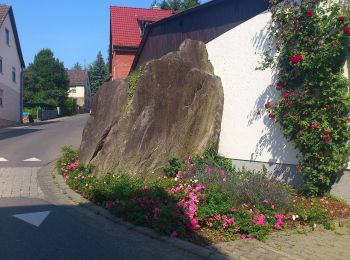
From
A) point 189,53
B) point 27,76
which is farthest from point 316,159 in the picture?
point 27,76

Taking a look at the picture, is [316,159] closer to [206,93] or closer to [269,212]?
[269,212]

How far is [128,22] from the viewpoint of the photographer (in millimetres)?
29984

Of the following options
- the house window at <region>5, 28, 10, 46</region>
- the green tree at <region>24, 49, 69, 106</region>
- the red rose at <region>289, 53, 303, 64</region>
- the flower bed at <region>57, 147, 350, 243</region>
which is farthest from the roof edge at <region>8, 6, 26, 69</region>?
the red rose at <region>289, 53, 303, 64</region>

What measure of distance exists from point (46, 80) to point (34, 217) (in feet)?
183

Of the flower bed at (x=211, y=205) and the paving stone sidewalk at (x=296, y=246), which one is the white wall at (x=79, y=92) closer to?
the flower bed at (x=211, y=205)

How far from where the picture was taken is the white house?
1350 inches

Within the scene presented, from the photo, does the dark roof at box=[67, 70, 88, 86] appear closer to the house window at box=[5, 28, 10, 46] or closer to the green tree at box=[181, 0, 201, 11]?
the house window at box=[5, 28, 10, 46]

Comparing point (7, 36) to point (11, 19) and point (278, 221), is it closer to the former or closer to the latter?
point (11, 19)

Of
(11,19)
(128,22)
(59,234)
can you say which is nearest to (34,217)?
(59,234)

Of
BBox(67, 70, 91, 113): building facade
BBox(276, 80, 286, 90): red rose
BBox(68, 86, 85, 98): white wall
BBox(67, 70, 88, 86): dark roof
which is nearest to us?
BBox(276, 80, 286, 90): red rose

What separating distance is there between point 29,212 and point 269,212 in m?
3.88

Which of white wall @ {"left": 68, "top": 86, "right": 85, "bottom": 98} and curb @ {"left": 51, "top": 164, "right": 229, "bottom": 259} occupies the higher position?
white wall @ {"left": 68, "top": 86, "right": 85, "bottom": 98}

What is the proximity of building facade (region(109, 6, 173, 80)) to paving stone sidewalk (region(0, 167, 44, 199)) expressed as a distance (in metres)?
16.6

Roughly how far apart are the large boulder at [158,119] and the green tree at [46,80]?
49.8 m
